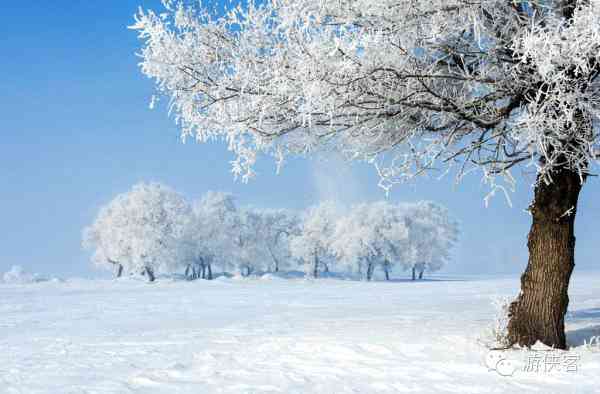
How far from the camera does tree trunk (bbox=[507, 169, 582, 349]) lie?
849 cm

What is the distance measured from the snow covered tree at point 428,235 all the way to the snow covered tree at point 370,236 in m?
1.34

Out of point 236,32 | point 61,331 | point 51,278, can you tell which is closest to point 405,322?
point 236,32

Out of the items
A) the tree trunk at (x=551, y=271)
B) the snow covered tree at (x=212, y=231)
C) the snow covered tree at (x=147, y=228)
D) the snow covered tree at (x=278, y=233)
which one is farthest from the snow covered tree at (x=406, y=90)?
the snow covered tree at (x=278, y=233)

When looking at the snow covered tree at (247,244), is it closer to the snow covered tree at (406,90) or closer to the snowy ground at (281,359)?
the snowy ground at (281,359)

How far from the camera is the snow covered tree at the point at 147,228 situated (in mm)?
47281

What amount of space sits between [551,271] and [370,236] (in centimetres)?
5322

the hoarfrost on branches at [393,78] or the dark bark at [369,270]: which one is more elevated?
the hoarfrost on branches at [393,78]

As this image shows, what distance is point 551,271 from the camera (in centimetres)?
852

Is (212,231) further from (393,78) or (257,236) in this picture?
(393,78)

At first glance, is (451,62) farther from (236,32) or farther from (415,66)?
(236,32)

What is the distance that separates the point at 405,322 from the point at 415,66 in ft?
18.7

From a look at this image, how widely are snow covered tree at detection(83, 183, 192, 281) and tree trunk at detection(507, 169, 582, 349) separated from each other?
41.4 metres

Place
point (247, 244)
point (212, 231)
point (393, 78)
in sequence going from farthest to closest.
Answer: point (247, 244) < point (212, 231) < point (393, 78)

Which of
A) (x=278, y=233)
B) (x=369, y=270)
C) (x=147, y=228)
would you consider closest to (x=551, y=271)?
(x=147, y=228)
